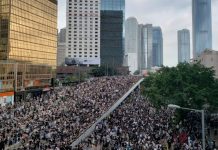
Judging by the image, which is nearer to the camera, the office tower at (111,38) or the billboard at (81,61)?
the billboard at (81,61)

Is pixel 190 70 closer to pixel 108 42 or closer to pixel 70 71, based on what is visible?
pixel 70 71

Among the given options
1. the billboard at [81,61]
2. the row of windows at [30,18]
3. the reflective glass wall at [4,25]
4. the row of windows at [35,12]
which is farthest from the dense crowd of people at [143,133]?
the billboard at [81,61]

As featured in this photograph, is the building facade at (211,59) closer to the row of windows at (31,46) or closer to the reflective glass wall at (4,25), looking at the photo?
the row of windows at (31,46)

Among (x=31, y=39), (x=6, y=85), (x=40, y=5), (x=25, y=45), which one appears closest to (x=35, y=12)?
(x=40, y=5)

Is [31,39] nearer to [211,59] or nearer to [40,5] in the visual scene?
[40,5]

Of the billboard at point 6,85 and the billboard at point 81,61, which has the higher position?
the billboard at point 81,61
